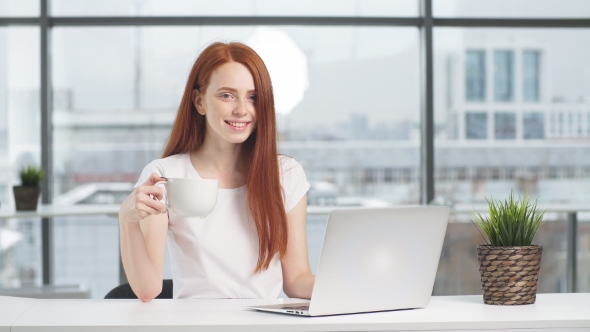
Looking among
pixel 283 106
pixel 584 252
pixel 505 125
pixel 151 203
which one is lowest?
pixel 584 252

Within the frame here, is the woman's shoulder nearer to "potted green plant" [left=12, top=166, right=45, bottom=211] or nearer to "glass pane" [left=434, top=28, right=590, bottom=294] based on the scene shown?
"potted green plant" [left=12, top=166, right=45, bottom=211]

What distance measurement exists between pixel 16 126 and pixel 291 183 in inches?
119

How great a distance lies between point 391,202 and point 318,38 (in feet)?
3.53

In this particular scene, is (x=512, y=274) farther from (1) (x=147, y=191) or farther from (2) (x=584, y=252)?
(2) (x=584, y=252)

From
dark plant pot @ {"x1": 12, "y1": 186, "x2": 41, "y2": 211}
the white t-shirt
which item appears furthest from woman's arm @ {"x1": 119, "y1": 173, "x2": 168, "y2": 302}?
dark plant pot @ {"x1": 12, "y1": 186, "x2": 41, "y2": 211}

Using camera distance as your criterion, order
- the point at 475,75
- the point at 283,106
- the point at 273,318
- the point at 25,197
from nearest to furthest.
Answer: the point at 273,318 < the point at 25,197 < the point at 283,106 < the point at 475,75

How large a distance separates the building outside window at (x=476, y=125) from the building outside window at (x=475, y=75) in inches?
4.0

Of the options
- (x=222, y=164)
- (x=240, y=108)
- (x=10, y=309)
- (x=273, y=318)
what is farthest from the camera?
(x=222, y=164)

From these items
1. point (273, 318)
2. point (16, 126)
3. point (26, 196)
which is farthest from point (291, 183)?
point (16, 126)

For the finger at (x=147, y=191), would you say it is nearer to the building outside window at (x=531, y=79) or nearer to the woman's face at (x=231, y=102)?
the woman's face at (x=231, y=102)

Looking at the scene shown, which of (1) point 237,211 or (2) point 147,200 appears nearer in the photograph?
(2) point 147,200

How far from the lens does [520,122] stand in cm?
483

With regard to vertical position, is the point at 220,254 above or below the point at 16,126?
below

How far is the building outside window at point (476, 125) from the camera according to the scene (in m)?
4.80
